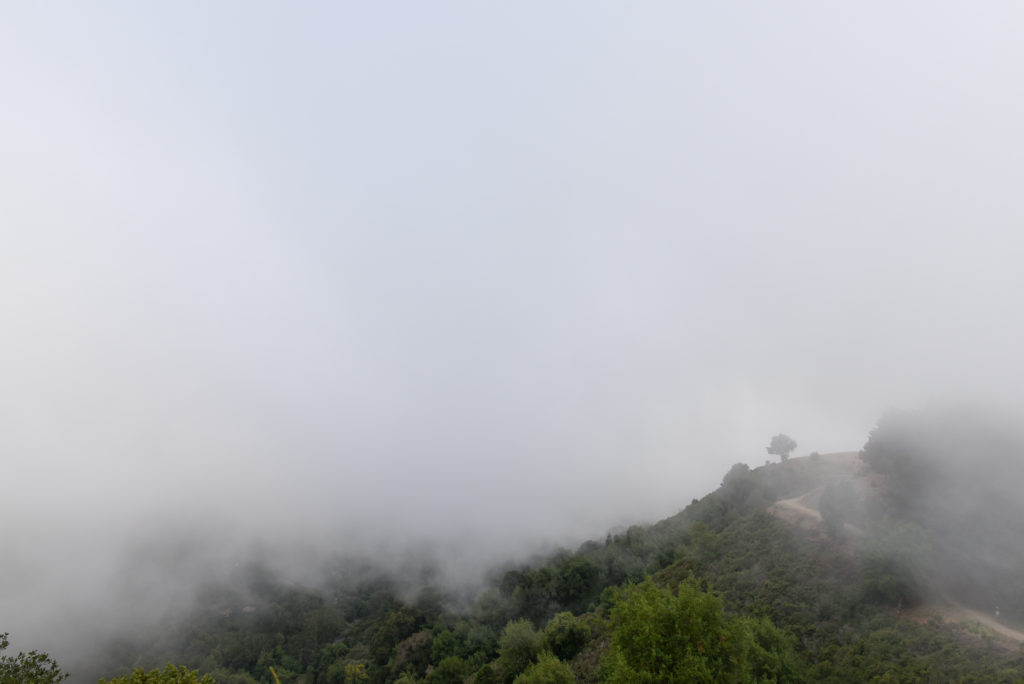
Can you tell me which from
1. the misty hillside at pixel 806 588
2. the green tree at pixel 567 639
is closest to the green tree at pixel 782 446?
the misty hillside at pixel 806 588

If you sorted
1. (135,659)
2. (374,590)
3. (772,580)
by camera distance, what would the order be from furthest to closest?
(374,590) → (135,659) → (772,580)

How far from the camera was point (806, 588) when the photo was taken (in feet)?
140

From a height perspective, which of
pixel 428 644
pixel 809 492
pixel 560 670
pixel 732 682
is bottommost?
pixel 428 644

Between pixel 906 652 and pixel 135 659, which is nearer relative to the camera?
pixel 906 652

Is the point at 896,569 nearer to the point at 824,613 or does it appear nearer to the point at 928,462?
the point at 824,613

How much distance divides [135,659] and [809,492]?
163999 millimetres

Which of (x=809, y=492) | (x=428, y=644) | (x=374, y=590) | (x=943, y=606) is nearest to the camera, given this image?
(x=943, y=606)

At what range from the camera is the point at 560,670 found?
1703 inches

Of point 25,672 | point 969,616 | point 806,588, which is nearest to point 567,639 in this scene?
point 806,588

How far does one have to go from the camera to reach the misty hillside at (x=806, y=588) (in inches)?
1094

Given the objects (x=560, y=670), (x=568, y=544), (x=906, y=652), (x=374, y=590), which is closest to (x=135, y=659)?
(x=374, y=590)

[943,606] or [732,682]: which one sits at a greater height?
[732,682]

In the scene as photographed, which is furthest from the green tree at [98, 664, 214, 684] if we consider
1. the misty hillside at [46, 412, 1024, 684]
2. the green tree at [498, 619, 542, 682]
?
the green tree at [498, 619, 542, 682]

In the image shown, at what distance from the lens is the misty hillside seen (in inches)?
1094
